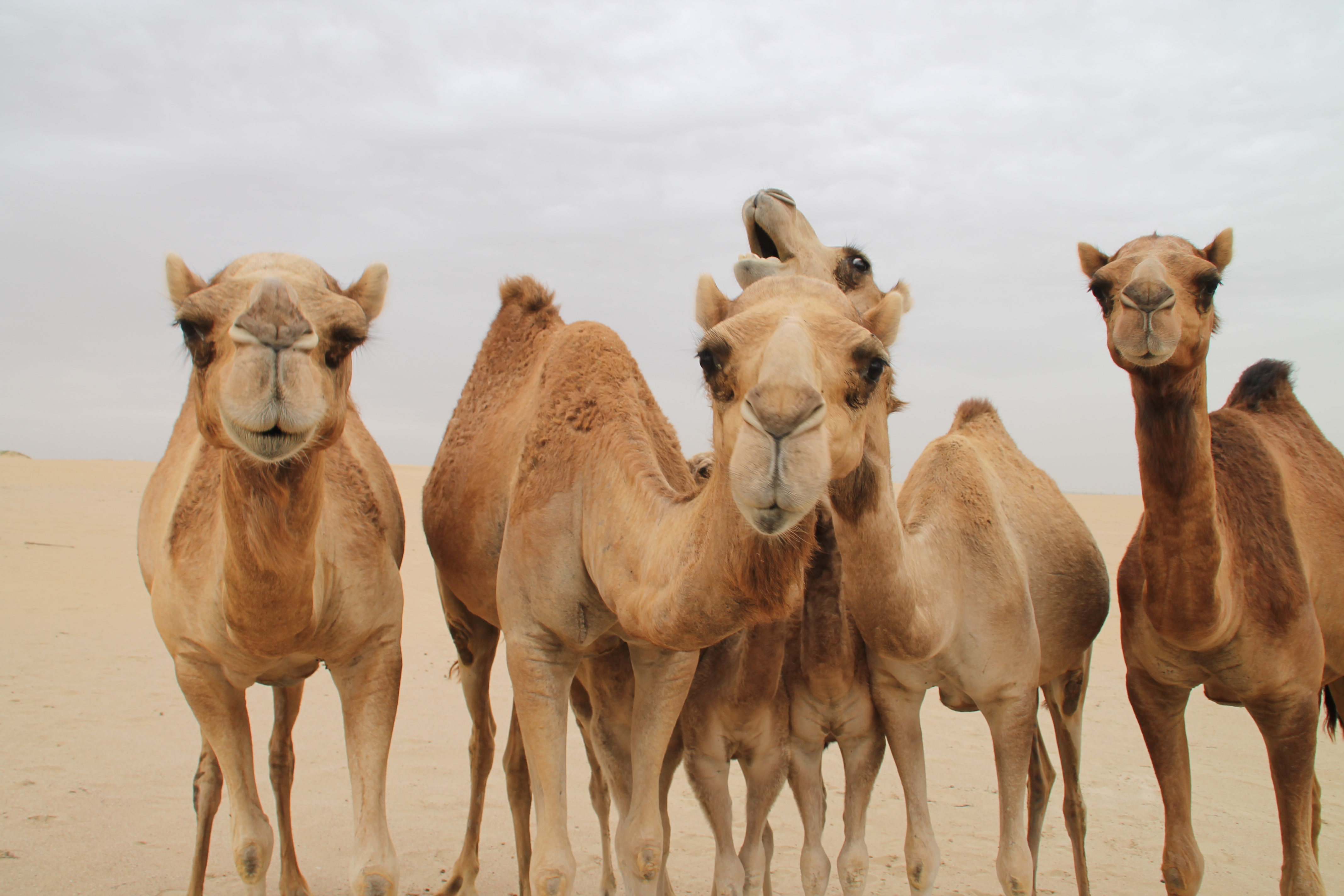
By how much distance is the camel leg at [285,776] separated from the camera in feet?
17.3

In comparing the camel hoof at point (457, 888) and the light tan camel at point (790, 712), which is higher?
the light tan camel at point (790, 712)

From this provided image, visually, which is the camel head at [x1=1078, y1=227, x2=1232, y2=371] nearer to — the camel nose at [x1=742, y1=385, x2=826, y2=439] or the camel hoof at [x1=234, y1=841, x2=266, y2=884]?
the camel nose at [x1=742, y1=385, x2=826, y2=439]

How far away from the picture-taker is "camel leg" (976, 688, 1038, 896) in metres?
4.36

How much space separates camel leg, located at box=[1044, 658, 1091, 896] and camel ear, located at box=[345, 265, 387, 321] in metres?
4.55

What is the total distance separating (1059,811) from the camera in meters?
8.20

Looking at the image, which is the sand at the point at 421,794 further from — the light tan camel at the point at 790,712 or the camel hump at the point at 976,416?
the camel hump at the point at 976,416

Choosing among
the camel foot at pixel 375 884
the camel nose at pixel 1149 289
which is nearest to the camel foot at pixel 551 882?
the camel foot at pixel 375 884

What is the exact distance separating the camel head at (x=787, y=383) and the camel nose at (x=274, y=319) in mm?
1182

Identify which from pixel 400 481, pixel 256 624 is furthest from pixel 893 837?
pixel 400 481

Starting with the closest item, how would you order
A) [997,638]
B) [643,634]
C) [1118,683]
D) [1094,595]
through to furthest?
[643,634] < [997,638] < [1094,595] < [1118,683]

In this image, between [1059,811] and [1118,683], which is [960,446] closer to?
[1059,811]

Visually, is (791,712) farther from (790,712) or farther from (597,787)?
(597,787)

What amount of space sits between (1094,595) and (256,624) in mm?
4451

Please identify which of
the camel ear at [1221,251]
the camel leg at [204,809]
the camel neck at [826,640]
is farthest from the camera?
the camel leg at [204,809]
